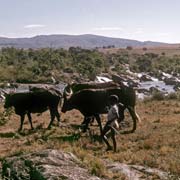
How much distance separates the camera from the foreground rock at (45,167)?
9.36 m

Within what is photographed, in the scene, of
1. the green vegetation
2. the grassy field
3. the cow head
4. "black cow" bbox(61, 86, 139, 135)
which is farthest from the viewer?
the green vegetation

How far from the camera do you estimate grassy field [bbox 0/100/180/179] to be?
12.2m

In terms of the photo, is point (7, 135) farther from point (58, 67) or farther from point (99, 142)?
point (58, 67)

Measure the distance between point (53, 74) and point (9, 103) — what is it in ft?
161

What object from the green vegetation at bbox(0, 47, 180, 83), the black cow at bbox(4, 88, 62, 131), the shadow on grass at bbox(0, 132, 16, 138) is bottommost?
the green vegetation at bbox(0, 47, 180, 83)

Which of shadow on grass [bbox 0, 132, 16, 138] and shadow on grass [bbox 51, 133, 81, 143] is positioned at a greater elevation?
shadow on grass [bbox 51, 133, 81, 143]

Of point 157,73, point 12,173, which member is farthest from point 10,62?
point 12,173

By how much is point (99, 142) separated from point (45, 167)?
21.5ft

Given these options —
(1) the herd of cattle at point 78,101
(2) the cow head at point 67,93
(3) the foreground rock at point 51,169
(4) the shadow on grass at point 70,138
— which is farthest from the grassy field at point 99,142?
(2) the cow head at point 67,93

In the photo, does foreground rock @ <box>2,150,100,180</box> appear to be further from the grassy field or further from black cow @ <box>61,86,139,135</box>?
black cow @ <box>61,86,139,135</box>

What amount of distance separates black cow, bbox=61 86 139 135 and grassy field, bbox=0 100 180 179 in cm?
89

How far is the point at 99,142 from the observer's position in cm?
1600

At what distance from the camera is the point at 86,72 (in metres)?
74.3

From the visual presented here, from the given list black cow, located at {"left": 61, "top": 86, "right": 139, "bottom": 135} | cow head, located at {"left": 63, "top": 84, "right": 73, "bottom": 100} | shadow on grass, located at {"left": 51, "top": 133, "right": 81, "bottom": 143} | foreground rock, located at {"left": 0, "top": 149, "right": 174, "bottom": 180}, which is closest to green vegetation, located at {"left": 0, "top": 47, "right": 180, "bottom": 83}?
cow head, located at {"left": 63, "top": 84, "right": 73, "bottom": 100}
